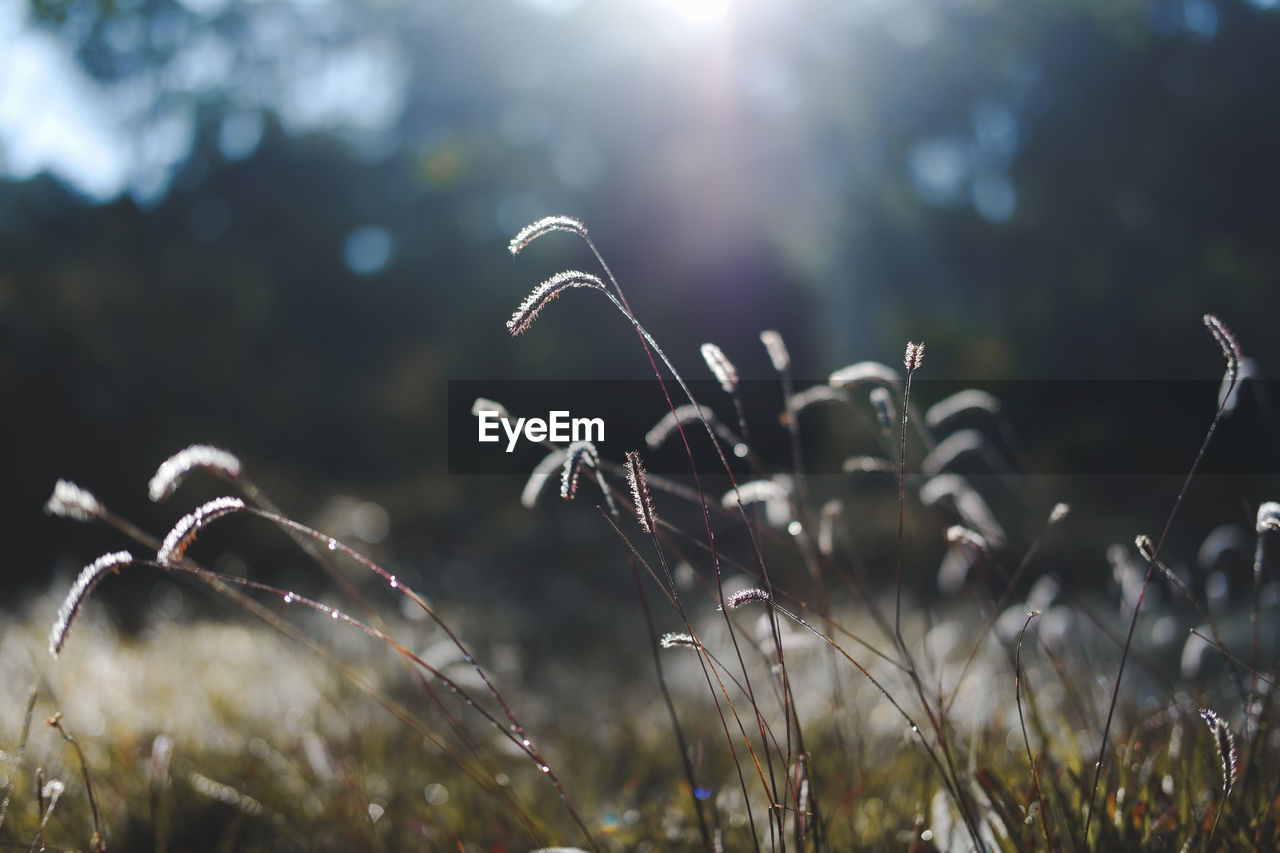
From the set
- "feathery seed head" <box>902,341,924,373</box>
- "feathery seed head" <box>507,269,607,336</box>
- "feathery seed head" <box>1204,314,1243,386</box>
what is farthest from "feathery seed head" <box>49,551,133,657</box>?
"feathery seed head" <box>1204,314,1243,386</box>

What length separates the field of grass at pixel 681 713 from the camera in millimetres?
1311

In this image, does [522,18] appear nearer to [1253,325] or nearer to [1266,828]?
[1253,325]

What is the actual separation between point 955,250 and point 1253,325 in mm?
5267

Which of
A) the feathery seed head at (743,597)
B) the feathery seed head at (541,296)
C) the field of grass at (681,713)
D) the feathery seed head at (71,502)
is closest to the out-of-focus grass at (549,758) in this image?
the field of grass at (681,713)

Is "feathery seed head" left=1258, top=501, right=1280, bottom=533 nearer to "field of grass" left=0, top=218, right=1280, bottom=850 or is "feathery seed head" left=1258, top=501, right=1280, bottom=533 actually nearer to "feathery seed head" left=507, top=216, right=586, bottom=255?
"field of grass" left=0, top=218, right=1280, bottom=850

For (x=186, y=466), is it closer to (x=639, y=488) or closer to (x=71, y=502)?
(x=71, y=502)

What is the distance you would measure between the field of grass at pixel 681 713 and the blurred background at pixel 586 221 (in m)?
3.04

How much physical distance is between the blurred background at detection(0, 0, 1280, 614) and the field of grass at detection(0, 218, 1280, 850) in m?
3.04

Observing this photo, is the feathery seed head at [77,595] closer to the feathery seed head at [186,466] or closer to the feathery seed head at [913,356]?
the feathery seed head at [186,466]

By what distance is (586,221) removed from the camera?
13.6 metres

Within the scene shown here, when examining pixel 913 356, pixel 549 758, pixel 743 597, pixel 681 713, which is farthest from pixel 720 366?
pixel 681 713

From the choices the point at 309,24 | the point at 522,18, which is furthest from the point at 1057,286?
the point at 309,24

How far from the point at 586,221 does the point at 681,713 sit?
36.6 ft

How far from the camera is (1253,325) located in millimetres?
9688
